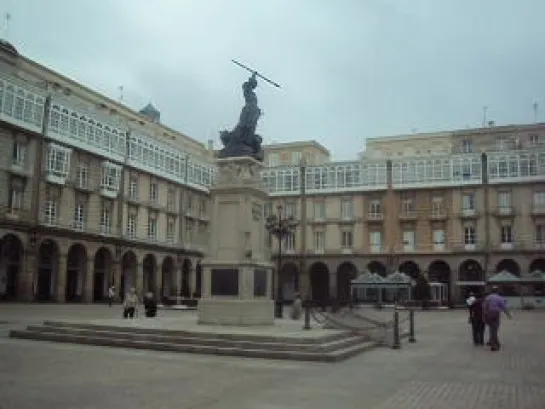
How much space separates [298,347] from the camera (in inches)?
535

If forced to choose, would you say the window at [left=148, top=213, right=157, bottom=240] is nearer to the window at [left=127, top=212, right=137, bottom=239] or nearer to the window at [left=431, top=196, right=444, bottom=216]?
the window at [left=127, top=212, right=137, bottom=239]

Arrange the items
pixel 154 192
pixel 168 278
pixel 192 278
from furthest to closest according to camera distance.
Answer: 1. pixel 192 278
2. pixel 168 278
3. pixel 154 192

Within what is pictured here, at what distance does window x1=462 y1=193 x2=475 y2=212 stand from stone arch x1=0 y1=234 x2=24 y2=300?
129ft

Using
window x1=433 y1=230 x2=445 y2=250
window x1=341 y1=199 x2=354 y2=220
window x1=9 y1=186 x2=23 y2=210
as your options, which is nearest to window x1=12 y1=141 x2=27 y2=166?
window x1=9 y1=186 x2=23 y2=210

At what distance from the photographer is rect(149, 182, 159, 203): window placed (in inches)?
2183

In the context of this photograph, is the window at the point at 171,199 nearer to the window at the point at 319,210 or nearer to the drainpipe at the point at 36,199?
the window at the point at 319,210

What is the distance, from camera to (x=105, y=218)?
163 feet

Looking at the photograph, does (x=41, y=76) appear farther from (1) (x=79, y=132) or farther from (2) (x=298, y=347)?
(2) (x=298, y=347)

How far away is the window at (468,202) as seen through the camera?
2340 inches

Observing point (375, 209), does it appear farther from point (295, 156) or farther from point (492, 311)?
point (492, 311)

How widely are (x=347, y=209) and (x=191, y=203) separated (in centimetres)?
1568

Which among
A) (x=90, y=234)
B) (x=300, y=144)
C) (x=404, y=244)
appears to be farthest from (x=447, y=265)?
(x=90, y=234)

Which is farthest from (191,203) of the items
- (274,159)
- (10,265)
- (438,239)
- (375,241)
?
(438,239)

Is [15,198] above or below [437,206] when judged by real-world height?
below
